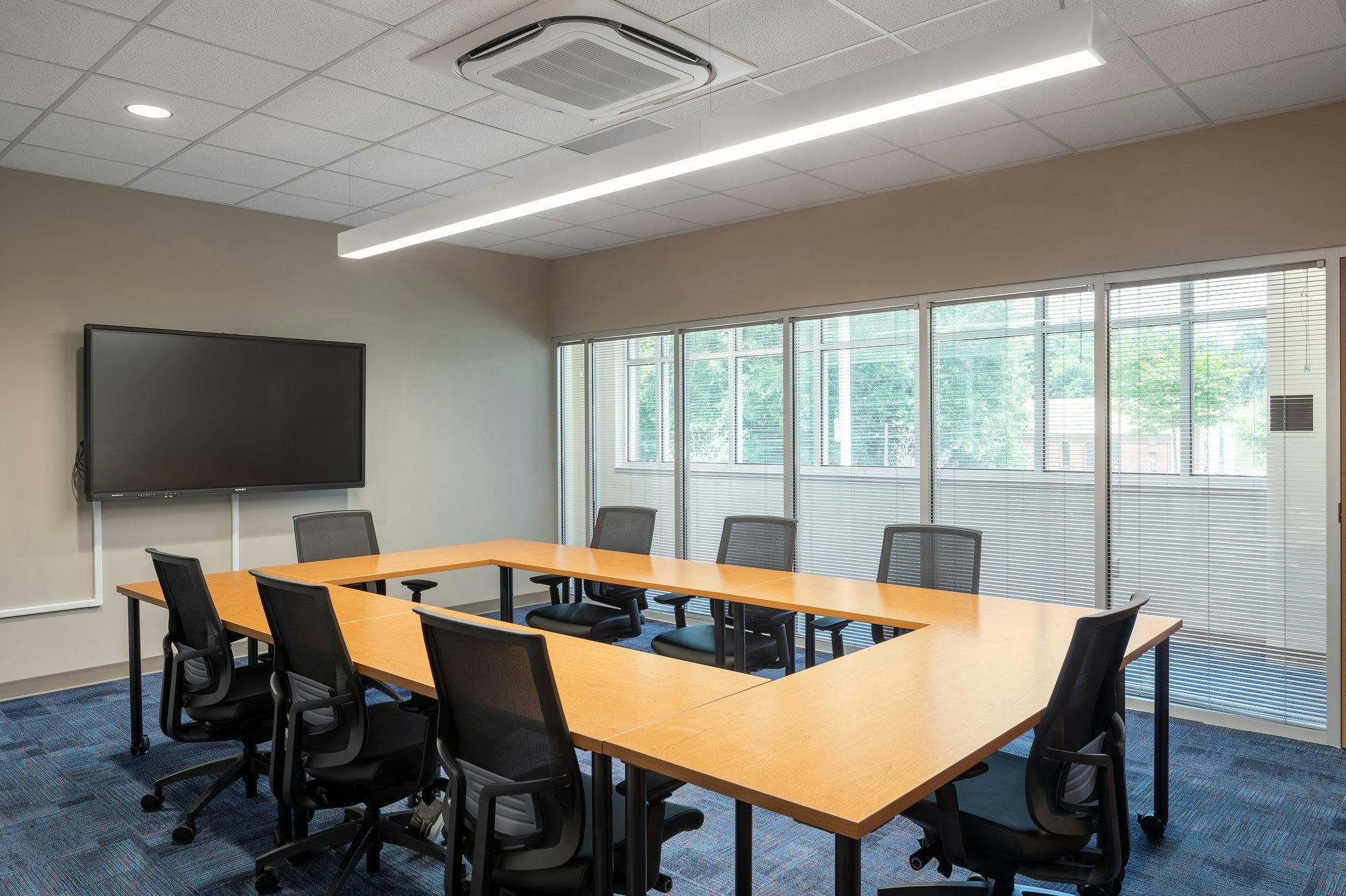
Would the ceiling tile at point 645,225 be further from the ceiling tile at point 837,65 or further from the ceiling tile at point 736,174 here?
the ceiling tile at point 837,65

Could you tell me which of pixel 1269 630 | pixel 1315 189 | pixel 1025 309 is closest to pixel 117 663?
pixel 1025 309

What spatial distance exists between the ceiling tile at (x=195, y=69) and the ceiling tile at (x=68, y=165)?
4.34 ft

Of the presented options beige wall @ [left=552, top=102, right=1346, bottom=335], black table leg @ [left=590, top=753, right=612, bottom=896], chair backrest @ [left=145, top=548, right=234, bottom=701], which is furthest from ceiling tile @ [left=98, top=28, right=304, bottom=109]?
beige wall @ [left=552, top=102, right=1346, bottom=335]

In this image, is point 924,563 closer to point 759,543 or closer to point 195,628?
point 759,543

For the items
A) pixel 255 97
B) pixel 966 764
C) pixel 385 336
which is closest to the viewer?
pixel 966 764

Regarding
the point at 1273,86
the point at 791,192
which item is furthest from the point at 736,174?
the point at 1273,86

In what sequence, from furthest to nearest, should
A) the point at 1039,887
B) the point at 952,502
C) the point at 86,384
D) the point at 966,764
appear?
the point at 952,502
the point at 86,384
the point at 1039,887
the point at 966,764

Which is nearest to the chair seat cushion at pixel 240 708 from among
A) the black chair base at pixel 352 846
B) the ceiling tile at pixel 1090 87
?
the black chair base at pixel 352 846

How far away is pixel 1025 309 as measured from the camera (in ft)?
15.9

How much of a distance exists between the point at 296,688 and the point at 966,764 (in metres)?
2.02

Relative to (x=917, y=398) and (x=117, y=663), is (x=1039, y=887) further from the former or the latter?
(x=117, y=663)

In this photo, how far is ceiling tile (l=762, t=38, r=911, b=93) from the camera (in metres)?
3.29

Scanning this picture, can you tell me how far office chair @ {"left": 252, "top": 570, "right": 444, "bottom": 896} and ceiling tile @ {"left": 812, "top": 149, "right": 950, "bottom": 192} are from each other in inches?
137

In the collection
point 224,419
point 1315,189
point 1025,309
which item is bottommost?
point 224,419
